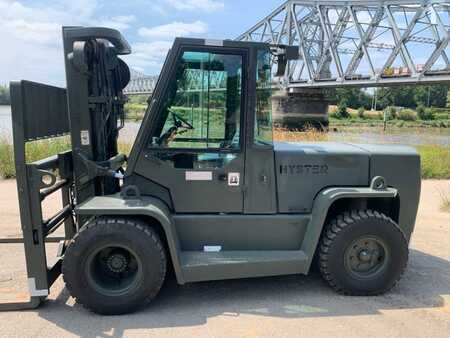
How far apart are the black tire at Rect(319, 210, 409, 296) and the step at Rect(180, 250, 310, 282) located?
0.97 ft

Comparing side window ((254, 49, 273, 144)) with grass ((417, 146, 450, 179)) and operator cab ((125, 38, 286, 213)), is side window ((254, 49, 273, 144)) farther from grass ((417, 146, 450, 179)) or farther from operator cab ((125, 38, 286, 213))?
grass ((417, 146, 450, 179))

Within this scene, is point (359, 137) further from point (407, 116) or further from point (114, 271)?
point (407, 116)

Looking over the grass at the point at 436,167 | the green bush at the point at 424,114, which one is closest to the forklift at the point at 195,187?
the grass at the point at 436,167

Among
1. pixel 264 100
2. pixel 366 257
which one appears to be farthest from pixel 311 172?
pixel 366 257

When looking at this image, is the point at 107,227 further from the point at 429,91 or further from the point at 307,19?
the point at 429,91

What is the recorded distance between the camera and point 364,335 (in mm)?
3334

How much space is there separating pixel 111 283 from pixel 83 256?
40 cm

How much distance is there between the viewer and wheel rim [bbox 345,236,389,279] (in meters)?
4.01

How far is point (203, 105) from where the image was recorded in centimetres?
371

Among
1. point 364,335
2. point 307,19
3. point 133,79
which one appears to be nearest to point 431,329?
point 364,335

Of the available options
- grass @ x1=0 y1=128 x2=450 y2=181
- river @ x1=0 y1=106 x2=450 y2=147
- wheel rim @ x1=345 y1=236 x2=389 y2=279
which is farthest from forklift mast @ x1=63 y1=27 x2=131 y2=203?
grass @ x1=0 y1=128 x2=450 y2=181

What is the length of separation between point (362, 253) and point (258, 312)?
1.19 m

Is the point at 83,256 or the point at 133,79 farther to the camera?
the point at 133,79

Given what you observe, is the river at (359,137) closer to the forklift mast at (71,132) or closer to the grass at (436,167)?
the forklift mast at (71,132)
